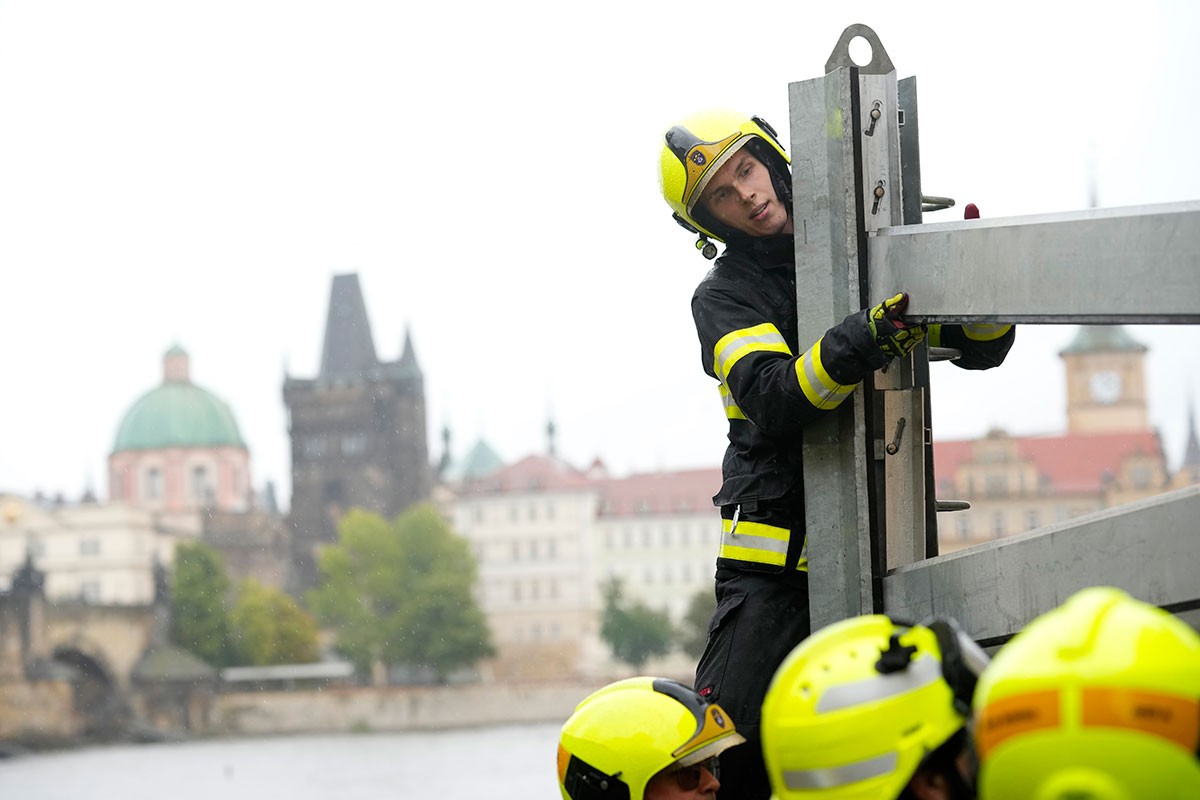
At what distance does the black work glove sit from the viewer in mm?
3217

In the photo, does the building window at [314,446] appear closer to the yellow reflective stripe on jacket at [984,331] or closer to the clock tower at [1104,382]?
the clock tower at [1104,382]

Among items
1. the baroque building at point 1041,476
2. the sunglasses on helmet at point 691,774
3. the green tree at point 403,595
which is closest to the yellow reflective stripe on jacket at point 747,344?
the sunglasses on helmet at point 691,774

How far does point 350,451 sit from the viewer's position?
130 metres

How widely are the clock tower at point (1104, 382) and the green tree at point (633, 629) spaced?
3141 centimetres

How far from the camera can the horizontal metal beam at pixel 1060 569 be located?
2.60 m

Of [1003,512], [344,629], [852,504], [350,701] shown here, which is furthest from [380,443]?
[852,504]

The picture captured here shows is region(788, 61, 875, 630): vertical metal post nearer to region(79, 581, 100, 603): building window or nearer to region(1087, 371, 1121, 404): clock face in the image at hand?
region(79, 581, 100, 603): building window

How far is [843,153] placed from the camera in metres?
3.42

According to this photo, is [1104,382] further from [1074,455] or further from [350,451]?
[350,451]

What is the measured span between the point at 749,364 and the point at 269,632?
369ft

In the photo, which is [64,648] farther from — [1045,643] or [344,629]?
[1045,643]

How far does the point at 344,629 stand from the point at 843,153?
113673mm

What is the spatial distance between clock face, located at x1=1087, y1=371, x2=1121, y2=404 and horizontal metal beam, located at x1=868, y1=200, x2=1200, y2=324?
426ft

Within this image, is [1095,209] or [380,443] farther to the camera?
[380,443]
